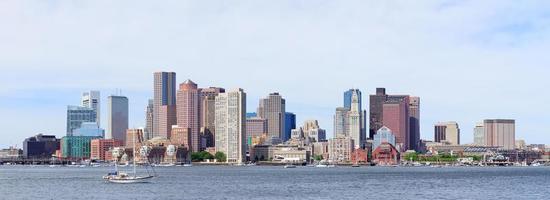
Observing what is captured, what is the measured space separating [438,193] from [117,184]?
135 feet

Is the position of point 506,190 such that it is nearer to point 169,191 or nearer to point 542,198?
point 542,198

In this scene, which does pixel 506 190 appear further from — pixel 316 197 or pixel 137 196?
pixel 137 196

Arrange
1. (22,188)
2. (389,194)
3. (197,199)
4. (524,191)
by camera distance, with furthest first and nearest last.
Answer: (22,188), (524,191), (389,194), (197,199)

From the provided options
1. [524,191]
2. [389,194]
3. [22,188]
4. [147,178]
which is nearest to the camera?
[389,194]

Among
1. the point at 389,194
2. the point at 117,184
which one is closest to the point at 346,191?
the point at 389,194

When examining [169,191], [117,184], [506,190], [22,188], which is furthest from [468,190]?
[22,188]

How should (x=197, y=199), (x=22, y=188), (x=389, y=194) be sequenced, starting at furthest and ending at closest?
(x=22, y=188) → (x=389, y=194) → (x=197, y=199)

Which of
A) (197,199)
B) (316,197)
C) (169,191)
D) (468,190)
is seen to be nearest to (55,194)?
(169,191)

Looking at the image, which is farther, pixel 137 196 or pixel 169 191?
pixel 169 191

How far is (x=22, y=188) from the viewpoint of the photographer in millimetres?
122938

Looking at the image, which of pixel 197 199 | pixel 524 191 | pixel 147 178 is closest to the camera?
pixel 197 199

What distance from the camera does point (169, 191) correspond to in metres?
111

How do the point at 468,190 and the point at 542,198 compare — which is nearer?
the point at 542,198

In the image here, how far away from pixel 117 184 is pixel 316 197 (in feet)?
115
